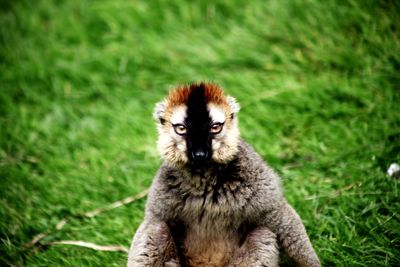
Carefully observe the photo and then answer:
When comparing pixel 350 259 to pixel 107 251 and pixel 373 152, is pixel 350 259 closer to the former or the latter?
pixel 373 152

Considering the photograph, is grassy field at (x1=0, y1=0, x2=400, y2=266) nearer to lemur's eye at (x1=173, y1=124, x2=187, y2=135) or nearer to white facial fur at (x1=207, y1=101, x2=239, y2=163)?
white facial fur at (x1=207, y1=101, x2=239, y2=163)

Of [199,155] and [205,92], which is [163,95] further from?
[199,155]

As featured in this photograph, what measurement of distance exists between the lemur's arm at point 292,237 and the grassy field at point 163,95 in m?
0.39

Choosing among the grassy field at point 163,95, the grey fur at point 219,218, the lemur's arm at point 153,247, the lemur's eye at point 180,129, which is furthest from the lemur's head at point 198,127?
the grassy field at point 163,95

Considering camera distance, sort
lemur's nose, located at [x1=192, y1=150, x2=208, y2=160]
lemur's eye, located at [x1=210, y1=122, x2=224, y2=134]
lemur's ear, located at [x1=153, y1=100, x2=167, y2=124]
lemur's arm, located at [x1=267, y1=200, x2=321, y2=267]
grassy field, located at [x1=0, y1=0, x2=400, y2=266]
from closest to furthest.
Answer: lemur's nose, located at [x1=192, y1=150, x2=208, y2=160], lemur's eye, located at [x1=210, y1=122, x2=224, y2=134], lemur's arm, located at [x1=267, y1=200, x2=321, y2=267], lemur's ear, located at [x1=153, y1=100, x2=167, y2=124], grassy field, located at [x1=0, y1=0, x2=400, y2=266]

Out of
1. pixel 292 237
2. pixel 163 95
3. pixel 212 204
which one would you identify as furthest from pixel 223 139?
pixel 163 95

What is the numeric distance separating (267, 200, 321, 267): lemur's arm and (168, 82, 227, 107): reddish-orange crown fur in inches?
34.8

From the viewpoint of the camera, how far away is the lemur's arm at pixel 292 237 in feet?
11.7

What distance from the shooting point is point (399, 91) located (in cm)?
526

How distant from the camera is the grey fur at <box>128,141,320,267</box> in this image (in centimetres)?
351

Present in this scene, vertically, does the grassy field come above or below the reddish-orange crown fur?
above

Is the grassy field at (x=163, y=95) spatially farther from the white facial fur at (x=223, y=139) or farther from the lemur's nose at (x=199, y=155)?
the lemur's nose at (x=199, y=155)

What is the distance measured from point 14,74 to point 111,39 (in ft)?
4.54

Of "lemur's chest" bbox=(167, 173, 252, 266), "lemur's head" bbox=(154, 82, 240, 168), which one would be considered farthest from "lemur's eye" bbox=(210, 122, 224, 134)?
"lemur's chest" bbox=(167, 173, 252, 266)
